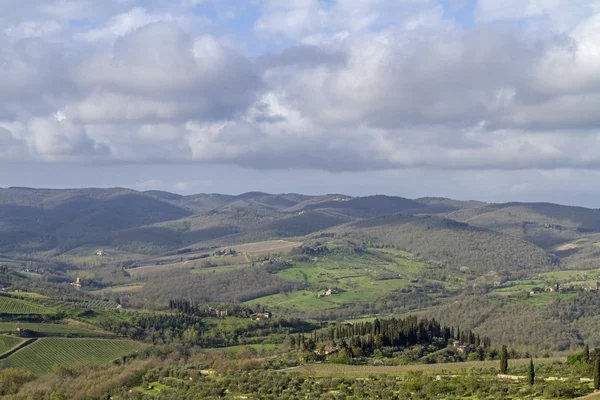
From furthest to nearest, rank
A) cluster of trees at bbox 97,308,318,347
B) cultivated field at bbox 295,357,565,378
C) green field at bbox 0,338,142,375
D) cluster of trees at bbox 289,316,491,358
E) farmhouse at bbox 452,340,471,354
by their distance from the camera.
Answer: cluster of trees at bbox 97,308,318,347
green field at bbox 0,338,142,375
farmhouse at bbox 452,340,471,354
cluster of trees at bbox 289,316,491,358
cultivated field at bbox 295,357,565,378

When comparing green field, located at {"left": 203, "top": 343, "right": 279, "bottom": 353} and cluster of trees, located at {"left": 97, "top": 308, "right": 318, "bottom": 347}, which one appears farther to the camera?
cluster of trees, located at {"left": 97, "top": 308, "right": 318, "bottom": 347}

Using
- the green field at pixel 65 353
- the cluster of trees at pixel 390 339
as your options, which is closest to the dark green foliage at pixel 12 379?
the green field at pixel 65 353

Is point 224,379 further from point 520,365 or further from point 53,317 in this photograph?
point 53,317

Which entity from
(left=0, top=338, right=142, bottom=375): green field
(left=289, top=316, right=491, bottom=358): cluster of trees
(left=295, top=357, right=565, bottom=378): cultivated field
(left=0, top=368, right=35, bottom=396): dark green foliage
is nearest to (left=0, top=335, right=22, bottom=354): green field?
(left=0, top=338, right=142, bottom=375): green field

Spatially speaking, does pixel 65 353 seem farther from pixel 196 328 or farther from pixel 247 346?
pixel 247 346

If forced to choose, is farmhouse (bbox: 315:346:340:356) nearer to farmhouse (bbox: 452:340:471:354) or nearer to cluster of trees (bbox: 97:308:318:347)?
farmhouse (bbox: 452:340:471:354)

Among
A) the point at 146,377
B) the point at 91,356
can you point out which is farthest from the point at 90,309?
the point at 146,377

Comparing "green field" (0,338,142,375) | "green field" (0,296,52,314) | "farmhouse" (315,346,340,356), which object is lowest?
"green field" (0,338,142,375)
